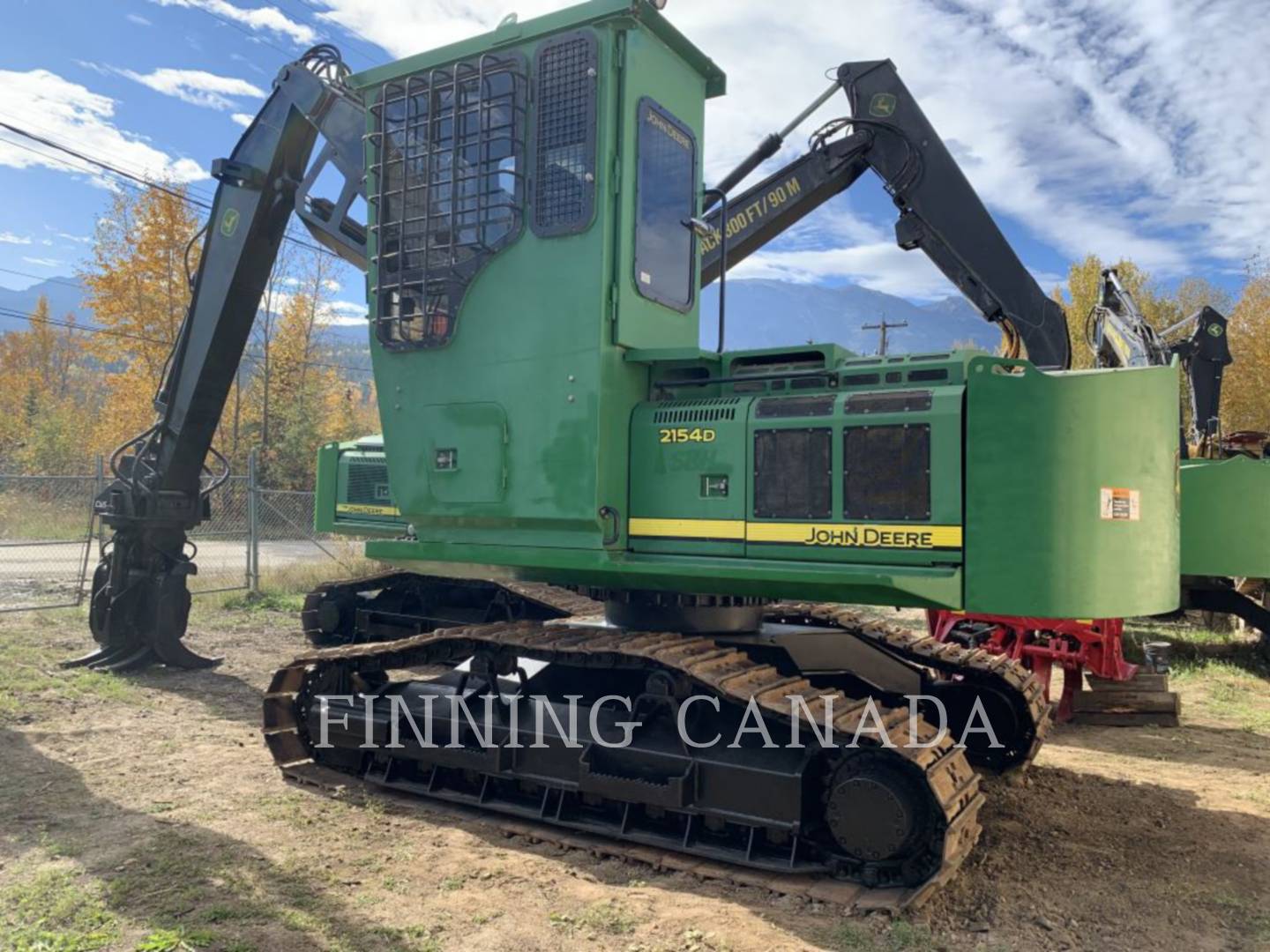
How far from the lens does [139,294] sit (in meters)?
30.1

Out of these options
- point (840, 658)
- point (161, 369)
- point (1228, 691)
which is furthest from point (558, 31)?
point (161, 369)

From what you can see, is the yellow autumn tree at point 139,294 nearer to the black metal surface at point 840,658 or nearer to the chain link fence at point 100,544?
the chain link fence at point 100,544

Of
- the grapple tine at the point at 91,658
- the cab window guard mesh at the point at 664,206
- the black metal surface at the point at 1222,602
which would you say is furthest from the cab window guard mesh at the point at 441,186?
the black metal surface at the point at 1222,602

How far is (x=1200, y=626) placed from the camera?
13195 mm

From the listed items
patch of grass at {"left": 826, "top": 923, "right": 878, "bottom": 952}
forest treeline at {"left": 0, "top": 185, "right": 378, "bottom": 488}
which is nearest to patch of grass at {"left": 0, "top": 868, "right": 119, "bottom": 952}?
patch of grass at {"left": 826, "top": 923, "right": 878, "bottom": 952}

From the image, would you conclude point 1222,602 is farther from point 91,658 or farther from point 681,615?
point 91,658

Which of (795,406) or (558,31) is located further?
(558,31)

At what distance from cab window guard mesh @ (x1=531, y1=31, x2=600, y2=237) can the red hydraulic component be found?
482cm

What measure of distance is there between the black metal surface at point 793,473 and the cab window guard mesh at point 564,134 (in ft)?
4.84

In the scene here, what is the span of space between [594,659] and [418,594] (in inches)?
200

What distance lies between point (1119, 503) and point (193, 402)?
7851 millimetres

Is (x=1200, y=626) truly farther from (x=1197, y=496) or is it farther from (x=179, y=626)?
(x=179, y=626)

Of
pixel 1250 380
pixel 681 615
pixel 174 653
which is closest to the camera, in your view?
pixel 681 615

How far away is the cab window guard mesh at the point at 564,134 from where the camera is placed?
16.2 ft
